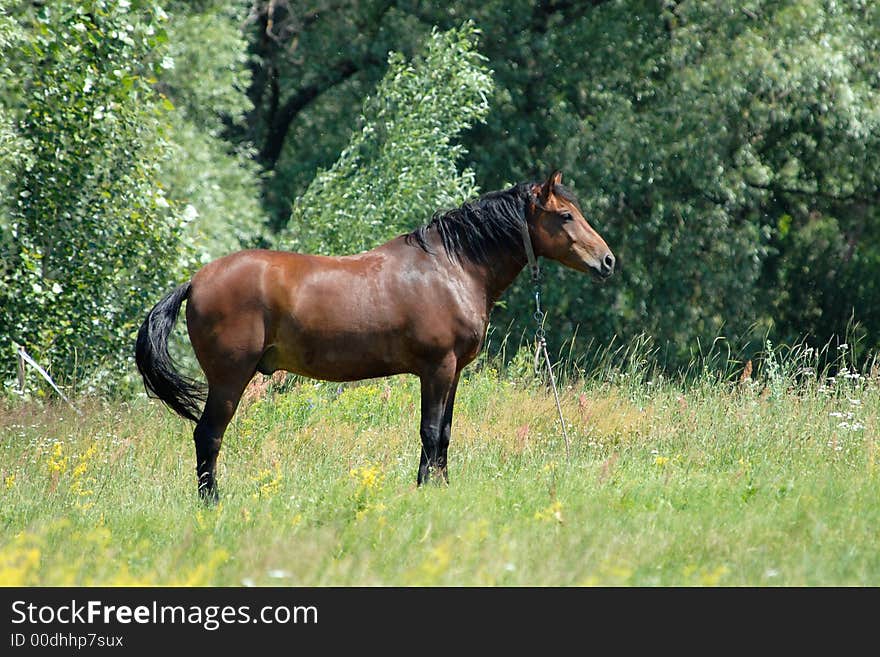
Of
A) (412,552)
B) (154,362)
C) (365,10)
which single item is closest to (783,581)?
(412,552)

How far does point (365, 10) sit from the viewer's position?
2031 centimetres

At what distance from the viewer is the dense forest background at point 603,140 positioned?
15648 millimetres

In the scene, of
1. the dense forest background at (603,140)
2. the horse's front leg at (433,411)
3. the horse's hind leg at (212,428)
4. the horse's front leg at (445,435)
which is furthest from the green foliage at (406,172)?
the horse's hind leg at (212,428)

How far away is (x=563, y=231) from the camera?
7.72 m

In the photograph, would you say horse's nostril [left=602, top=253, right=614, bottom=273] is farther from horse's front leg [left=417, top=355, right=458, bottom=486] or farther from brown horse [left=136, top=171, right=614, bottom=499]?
horse's front leg [left=417, top=355, right=458, bottom=486]

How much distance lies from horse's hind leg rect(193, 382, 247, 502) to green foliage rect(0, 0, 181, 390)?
3.90 metres

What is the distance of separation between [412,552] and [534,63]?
48.4 feet

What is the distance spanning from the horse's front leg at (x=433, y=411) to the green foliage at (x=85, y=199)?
4.65m

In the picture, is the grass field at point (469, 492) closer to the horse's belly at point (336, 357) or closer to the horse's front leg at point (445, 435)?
the horse's front leg at point (445, 435)

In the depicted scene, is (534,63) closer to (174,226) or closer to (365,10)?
(365,10)

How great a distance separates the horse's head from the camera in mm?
7723

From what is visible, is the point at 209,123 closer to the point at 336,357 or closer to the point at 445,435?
the point at 336,357
